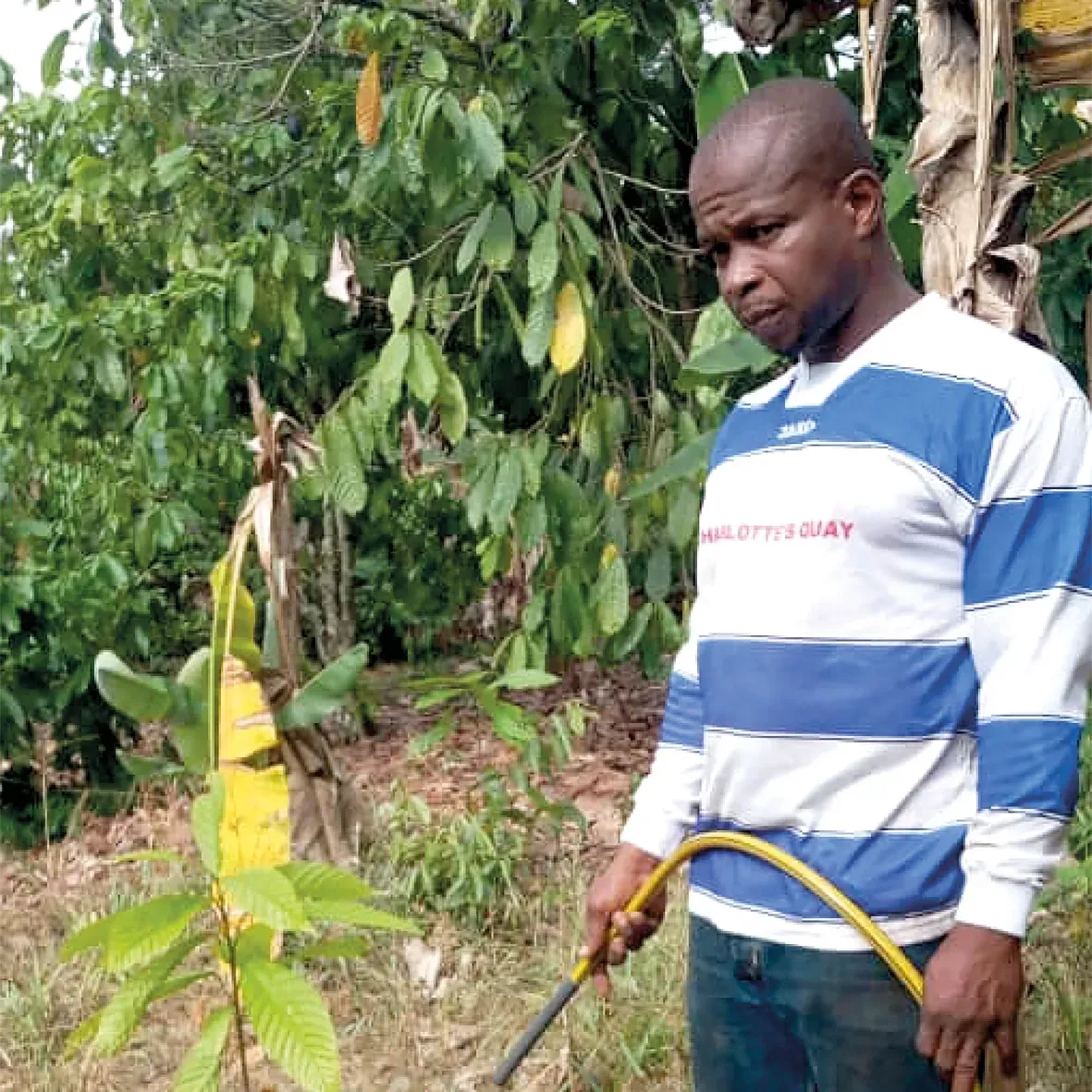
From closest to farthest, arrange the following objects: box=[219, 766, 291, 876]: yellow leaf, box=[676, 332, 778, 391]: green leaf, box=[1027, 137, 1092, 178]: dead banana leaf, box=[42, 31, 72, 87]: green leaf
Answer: box=[1027, 137, 1092, 178]: dead banana leaf, box=[676, 332, 778, 391]: green leaf, box=[219, 766, 291, 876]: yellow leaf, box=[42, 31, 72, 87]: green leaf

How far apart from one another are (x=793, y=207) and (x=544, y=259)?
1751 millimetres

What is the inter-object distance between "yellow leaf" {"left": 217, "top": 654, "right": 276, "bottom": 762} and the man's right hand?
1208 mm

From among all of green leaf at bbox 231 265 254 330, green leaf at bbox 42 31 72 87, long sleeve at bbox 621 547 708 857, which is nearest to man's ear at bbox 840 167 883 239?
long sleeve at bbox 621 547 708 857

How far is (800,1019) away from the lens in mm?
1276

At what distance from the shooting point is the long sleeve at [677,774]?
1.49 m

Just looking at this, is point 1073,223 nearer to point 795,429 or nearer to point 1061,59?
point 1061,59

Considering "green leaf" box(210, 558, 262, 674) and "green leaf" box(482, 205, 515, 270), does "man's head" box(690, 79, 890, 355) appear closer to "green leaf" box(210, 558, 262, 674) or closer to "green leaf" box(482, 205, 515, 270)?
"green leaf" box(210, 558, 262, 674)

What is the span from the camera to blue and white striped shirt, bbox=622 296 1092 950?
1.15 metres

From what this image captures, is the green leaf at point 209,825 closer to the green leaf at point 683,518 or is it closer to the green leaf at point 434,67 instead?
the green leaf at point 683,518

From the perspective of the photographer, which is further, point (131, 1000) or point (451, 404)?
point (451, 404)

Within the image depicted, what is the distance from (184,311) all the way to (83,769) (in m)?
1.83

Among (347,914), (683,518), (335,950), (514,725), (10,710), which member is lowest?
(10,710)

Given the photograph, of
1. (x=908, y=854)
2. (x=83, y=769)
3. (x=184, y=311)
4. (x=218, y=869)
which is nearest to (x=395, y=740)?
(x=83, y=769)

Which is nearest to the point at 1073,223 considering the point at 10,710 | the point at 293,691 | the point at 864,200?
the point at 864,200
